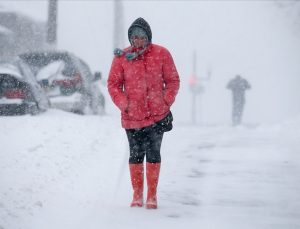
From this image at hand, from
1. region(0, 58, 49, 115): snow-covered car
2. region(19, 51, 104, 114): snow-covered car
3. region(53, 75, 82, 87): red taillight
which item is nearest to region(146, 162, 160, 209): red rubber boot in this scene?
region(0, 58, 49, 115): snow-covered car

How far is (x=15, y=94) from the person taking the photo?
371 inches

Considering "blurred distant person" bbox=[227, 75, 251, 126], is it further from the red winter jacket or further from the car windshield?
the red winter jacket

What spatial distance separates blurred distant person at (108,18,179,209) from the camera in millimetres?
5000

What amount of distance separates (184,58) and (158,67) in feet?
329

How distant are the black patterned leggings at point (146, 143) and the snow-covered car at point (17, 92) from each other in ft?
15.5

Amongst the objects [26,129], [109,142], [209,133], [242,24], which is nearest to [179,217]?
[26,129]

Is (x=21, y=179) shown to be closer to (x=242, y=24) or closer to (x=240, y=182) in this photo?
(x=240, y=182)

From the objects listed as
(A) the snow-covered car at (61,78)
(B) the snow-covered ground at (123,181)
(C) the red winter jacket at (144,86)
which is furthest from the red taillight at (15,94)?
(C) the red winter jacket at (144,86)

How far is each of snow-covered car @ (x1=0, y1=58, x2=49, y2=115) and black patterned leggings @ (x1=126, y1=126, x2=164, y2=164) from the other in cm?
472

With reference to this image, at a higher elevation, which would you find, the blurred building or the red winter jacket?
the blurred building

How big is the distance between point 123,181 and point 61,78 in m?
→ 5.40

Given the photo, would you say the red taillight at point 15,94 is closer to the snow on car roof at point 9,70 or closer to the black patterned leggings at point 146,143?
the snow on car roof at point 9,70

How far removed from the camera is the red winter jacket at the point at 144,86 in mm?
5000

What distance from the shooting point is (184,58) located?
105 meters
